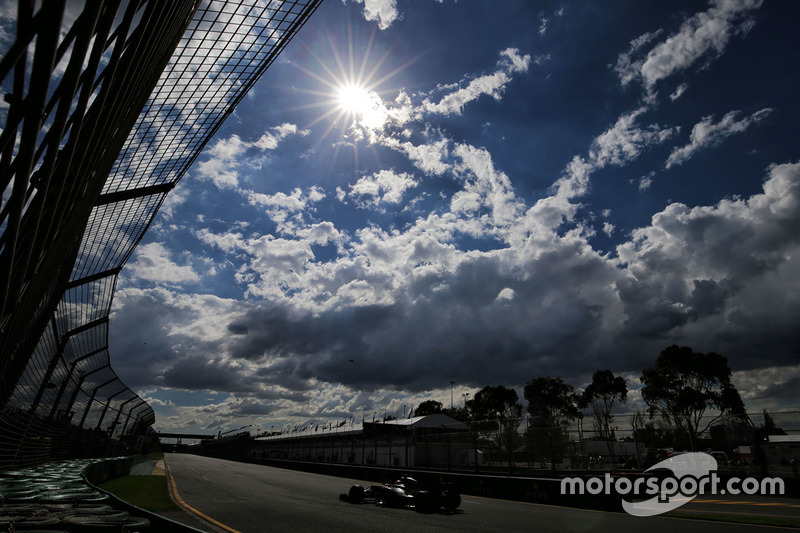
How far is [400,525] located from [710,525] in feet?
23.2

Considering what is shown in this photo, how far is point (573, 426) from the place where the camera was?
803 inches

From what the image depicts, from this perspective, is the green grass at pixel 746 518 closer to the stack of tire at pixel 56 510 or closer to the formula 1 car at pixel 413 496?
the formula 1 car at pixel 413 496

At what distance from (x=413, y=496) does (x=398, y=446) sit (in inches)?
829

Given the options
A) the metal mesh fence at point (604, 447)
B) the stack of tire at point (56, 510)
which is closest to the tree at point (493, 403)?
the metal mesh fence at point (604, 447)

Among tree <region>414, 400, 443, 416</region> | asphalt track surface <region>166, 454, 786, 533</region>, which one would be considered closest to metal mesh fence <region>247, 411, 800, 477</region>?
asphalt track surface <region>166, 454, 786, 533</region>

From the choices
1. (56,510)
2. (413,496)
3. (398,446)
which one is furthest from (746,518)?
(398,446)

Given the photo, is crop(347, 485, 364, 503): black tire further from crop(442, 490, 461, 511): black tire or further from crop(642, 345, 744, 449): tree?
crop(642, 345, 744, 449): tree

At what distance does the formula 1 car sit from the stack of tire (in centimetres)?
813

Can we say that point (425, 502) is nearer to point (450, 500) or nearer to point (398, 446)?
point (450, 500)

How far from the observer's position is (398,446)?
33.5 metres

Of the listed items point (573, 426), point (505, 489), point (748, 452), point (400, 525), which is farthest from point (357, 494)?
point (748, 452)

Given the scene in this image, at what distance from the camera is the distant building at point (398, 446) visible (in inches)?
1033

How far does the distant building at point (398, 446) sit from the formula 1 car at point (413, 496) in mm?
10948

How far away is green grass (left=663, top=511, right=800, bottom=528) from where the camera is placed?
992cm
